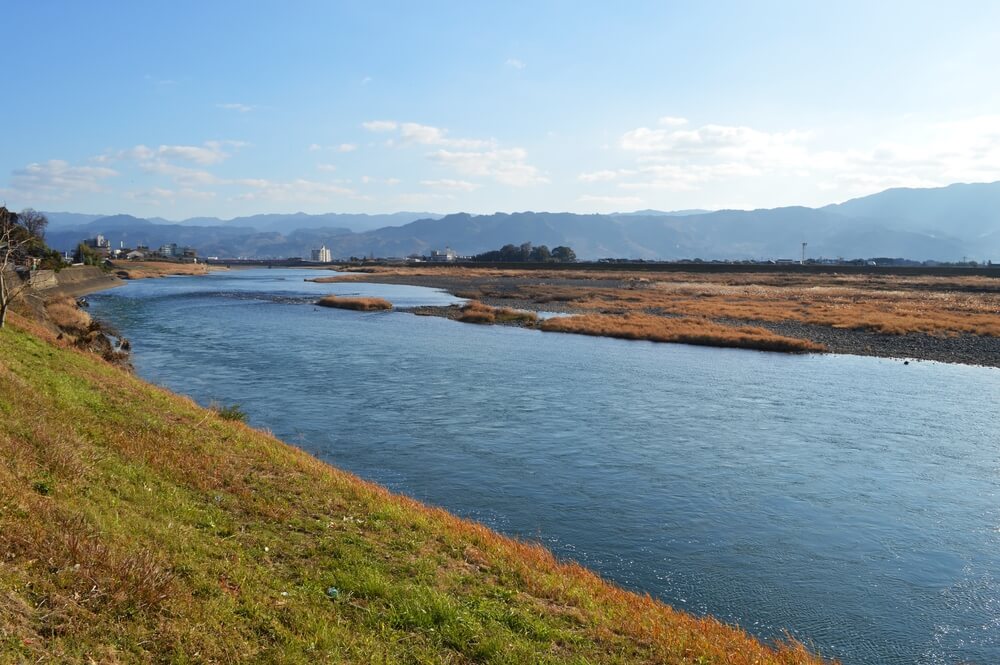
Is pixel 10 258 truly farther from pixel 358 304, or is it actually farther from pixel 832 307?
pixel 832 307

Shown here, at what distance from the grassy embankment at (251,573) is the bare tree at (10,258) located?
28.2 ft

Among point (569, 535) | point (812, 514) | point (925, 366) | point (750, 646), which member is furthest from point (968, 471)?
point (925, 366)

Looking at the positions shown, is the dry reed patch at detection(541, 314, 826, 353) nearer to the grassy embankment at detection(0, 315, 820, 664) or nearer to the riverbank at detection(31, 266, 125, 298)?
the grassy embankment at detection(0, 315, 820, 664)

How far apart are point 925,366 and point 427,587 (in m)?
38.1

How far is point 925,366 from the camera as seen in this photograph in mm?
38344

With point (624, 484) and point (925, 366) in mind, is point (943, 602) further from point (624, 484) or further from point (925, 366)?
point (925, 366)

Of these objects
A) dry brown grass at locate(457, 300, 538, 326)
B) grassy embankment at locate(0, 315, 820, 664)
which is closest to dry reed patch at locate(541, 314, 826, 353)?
dry brown grass at locate(457, 300, 538, 326)

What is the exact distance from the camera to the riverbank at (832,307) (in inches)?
1778

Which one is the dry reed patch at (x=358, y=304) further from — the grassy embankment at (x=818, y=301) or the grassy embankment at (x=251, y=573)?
the grassy embankment at (x=251, y=573)

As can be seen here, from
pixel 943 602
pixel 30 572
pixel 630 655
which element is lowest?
pixel 943 602

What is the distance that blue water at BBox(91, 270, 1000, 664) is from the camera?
42.1 ft

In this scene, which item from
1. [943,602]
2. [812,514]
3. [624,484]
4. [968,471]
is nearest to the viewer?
[943,602]

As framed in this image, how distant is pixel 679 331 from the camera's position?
50844mm

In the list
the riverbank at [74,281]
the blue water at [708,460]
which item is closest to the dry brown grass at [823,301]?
the blue water at [708,460]
